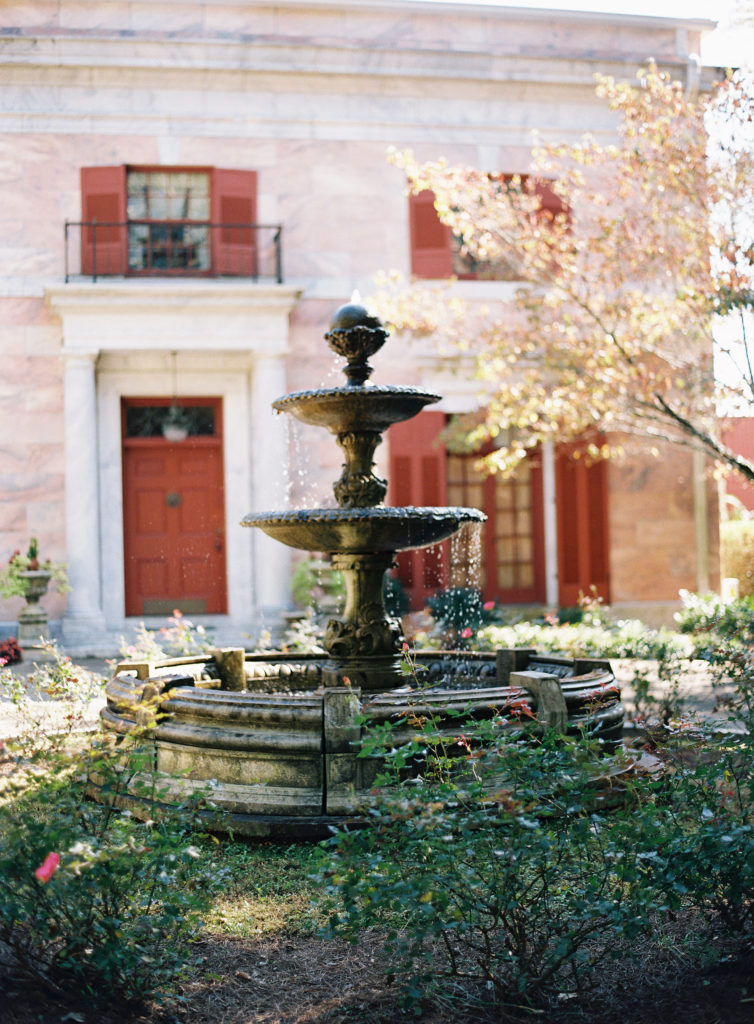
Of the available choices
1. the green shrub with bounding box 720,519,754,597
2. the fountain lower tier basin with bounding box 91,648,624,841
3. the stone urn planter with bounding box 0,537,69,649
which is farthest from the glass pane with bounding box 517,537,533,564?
the fountain lower tier basin with bounding box 91,648,624,841

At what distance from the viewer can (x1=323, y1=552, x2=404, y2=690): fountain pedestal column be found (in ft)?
19.8

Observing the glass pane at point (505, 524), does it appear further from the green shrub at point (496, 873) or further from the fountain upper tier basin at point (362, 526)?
the green shrub at point (496, 873)

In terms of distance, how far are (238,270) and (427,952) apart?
38.2 feet

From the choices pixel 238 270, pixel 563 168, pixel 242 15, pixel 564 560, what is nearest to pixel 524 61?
pixel 563 168

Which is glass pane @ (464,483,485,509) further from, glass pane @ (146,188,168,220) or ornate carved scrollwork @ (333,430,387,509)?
ornate carved scrollwork @ (333,430,387,509)

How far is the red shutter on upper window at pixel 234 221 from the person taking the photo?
44.1ft

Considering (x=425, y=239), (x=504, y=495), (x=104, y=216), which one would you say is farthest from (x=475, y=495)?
(x=104, y=216)

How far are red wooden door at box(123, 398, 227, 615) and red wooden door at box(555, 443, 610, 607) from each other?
14.8ft

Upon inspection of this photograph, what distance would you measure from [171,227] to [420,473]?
178 inches

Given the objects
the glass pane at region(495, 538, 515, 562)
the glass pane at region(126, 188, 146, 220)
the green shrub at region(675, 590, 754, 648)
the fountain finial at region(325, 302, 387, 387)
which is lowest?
the green shrub at region(675, 590, 754, 648)

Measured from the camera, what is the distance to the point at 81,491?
41.5 ft

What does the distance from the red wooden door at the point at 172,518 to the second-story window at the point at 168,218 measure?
179 cm

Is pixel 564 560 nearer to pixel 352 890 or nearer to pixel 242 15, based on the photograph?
pixel 242 15

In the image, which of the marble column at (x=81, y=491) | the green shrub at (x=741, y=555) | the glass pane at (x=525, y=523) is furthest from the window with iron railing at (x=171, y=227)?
the green shrub at (x=741, y=555)
